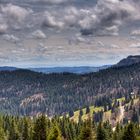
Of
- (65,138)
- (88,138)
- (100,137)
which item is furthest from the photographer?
(65,138)

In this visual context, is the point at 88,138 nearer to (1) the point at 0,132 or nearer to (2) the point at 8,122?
(1) the point at 0,132

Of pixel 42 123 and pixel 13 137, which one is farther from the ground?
pixel 42 123

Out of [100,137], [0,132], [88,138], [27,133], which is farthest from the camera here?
[27,133]

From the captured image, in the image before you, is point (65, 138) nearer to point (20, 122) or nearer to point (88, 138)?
point (20, 122)

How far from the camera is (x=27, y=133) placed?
150m

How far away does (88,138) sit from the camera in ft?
253

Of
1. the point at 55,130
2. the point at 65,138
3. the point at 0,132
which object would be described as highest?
the point at 55,130

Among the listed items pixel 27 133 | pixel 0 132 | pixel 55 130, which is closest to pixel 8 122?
pixel 27 133

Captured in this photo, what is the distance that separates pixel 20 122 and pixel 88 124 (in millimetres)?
118825

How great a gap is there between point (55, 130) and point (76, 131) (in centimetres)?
11987

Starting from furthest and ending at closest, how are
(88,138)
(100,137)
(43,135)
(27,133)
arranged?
1. (27,133)
2. (100,137)
3. (43,135)
4. (88,138)

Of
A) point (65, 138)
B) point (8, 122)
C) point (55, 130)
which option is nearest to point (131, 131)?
point (55, 130)

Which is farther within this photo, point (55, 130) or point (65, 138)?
point (65, 138)

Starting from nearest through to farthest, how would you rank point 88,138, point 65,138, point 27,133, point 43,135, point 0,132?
1. point 88,138
2. point 43,135
3. point 0,132
4. point 27,133
5. point 65,138
